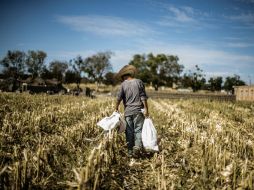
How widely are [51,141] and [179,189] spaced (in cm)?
317

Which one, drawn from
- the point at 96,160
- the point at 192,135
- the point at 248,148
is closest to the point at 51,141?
the point at 96,160

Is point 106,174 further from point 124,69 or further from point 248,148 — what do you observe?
point 248,148

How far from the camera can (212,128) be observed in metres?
8.26

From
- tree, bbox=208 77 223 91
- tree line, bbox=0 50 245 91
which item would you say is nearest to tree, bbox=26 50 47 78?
tree line, bbox=0 50 245 91

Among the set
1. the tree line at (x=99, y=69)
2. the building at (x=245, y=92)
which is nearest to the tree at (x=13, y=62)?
the tree line at (x=99, y=69)

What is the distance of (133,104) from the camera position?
247 inches

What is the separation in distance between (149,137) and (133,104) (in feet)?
2.73

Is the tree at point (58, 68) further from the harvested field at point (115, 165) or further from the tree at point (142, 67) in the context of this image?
the harvested field at point (115, 165)

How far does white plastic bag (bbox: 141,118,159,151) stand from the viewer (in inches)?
235

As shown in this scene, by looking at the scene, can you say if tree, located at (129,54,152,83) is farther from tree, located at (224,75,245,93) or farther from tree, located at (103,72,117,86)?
tree, located at (224,75,245,93)

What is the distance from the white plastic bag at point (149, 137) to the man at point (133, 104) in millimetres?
216

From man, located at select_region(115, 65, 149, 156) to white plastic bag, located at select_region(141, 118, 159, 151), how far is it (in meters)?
0.22

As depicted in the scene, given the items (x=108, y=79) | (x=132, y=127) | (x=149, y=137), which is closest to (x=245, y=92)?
(x=132, y=127)

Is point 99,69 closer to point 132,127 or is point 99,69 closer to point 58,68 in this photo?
point 58,68
